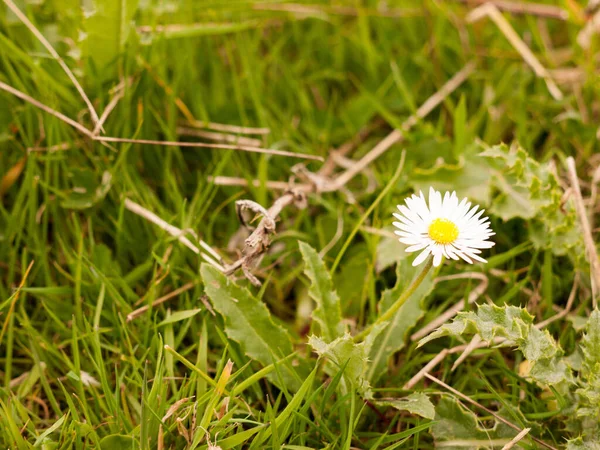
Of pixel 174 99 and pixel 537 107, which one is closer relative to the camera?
pixel 174 99

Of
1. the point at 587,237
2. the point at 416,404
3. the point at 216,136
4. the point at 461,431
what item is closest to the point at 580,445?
the point at 461,431

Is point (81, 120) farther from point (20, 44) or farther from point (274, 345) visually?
point (274, 345)

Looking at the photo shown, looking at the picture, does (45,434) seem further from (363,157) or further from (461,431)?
(363,157)

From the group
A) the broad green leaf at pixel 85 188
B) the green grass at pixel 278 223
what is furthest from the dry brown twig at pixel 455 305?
the broad green leaf at pixel 85 188

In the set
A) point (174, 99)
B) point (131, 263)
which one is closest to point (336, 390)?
point (131, 263)

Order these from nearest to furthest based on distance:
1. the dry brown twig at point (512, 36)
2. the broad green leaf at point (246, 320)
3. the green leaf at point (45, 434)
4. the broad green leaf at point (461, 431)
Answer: the green leaf at point (45, 434), the broad green leaf at point (461, 431), the broad green leaf at point (246, 320), the dry brown twig at point (512, 36)

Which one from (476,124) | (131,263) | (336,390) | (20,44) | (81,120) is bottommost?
(336,390)

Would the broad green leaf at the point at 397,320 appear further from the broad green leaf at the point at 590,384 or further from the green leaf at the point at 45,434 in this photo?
the green leaf at the point at 45,434
